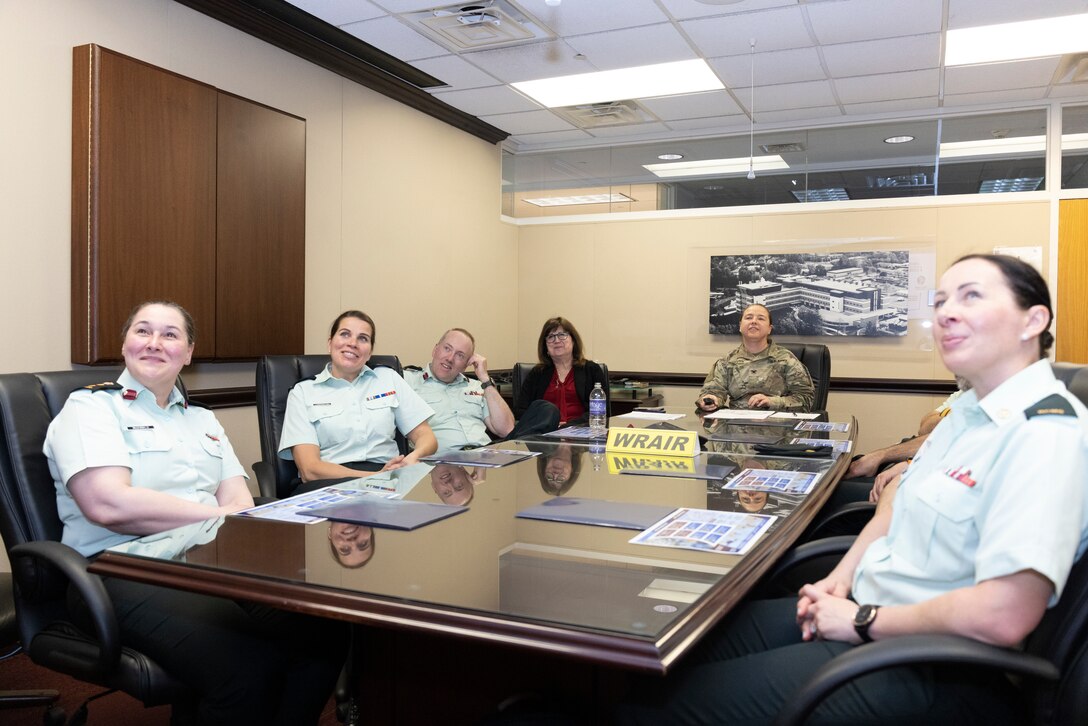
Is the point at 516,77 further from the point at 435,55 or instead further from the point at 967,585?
the point at 967,585

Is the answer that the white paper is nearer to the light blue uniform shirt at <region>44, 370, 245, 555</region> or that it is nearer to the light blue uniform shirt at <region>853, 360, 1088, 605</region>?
the light blue uniform shirt at <region>44, 370, 245, 555</region>

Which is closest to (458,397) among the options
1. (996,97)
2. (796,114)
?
(796,114)

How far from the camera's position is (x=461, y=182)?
658 centimetres

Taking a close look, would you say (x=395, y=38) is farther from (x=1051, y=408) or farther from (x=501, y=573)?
(x=1051, y=408)

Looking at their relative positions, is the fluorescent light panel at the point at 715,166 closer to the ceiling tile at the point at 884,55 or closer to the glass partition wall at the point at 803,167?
the glass partition wall at the point at 803,167

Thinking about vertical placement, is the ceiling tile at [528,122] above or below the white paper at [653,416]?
above

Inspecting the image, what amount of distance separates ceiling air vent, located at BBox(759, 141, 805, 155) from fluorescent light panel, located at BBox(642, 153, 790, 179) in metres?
0.05

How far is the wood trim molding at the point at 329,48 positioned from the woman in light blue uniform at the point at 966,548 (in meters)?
3.97

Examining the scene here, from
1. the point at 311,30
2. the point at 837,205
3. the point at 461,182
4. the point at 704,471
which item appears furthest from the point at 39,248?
the point at 837,205

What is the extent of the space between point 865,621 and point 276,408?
257 cm

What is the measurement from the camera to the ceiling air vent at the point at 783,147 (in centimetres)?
643

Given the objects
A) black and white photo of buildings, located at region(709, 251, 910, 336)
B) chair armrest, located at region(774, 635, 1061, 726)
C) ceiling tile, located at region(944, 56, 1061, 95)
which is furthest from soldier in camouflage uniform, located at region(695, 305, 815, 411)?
chair armrest, located at region(774, 635, 1061, 726)

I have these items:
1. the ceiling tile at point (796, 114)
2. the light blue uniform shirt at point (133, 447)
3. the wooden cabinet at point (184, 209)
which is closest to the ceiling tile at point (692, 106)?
the ceiling tile at point (796, 114)

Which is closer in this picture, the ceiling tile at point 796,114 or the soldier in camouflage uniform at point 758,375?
the soldier in camouflage uniform at point 758,375
